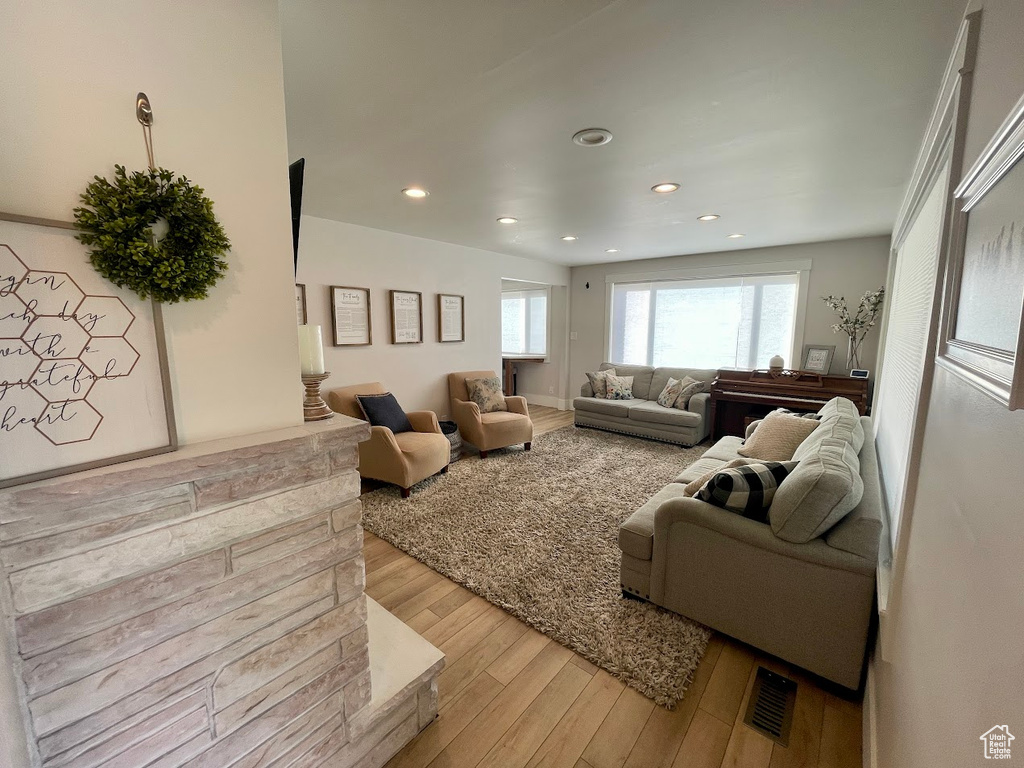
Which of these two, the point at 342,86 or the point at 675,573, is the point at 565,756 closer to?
the point at 675,573

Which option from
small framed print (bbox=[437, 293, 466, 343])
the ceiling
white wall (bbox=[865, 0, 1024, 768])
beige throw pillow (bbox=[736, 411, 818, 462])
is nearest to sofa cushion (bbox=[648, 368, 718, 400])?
beige throw pillow (bbox=[736, 411, 818, 462])

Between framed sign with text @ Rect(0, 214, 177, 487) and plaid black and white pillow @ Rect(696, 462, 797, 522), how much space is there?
6.12ft

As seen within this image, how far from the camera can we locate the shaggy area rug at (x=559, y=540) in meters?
1.76

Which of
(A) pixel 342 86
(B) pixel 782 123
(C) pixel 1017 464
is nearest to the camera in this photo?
(C) pixel 1017 464

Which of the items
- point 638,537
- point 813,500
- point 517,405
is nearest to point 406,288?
point 517,405

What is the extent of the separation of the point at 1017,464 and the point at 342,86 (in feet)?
6.50

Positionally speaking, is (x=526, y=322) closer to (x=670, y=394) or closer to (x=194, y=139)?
(x=670, y=394)

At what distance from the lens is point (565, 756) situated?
1351mm

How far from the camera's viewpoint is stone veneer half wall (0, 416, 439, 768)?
714 mm

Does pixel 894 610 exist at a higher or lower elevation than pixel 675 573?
higher

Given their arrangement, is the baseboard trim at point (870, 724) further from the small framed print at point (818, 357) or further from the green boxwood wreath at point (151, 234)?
the small framed print at point (818, 357)

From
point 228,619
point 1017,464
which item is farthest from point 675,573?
point 228,619

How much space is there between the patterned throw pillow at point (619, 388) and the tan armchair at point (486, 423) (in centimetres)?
132

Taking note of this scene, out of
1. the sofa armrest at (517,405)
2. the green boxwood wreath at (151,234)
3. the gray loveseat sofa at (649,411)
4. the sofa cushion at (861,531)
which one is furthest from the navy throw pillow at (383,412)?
the sofa cushion at (861,531)
